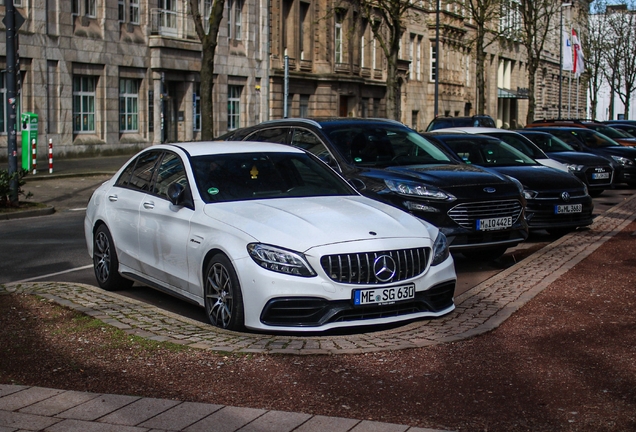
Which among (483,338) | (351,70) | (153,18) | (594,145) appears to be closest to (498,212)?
(483,338)

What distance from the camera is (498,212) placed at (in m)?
10.9

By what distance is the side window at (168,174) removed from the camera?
844cm

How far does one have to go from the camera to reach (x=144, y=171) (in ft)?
30.1

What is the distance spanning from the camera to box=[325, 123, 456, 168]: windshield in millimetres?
11414

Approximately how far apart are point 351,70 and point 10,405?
52.3 meters

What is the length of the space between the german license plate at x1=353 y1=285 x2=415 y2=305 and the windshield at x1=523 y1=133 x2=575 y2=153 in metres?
14.5

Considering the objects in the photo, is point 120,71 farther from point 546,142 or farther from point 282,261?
point 282,261

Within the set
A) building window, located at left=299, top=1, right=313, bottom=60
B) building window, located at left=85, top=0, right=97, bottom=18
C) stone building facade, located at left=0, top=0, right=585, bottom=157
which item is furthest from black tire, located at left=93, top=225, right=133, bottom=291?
building window, located at left=299, top=1, right=313, bottom=60

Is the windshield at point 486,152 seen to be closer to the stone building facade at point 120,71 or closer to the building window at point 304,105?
the stone building facade at point 120,71

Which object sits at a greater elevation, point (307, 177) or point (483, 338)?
point (307, 177)

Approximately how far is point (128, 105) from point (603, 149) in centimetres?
1961

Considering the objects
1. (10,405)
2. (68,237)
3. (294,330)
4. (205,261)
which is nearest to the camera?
(10,405)

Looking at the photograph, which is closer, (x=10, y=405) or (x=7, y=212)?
(x=10, y=405)

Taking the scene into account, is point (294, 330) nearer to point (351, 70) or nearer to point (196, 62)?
point (196, 62)
